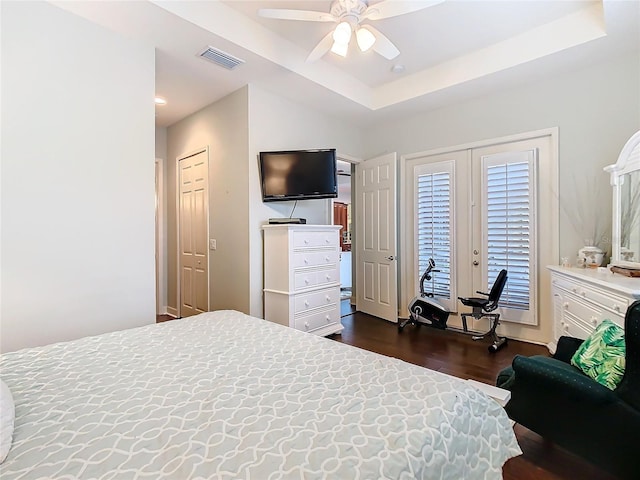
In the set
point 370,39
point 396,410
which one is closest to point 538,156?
point 370,39

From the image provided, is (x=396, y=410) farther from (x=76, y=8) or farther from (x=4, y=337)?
(x=76, y=8)

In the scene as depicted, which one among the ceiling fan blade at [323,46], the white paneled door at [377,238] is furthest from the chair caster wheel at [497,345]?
the ceiling fan blade at [323,46]

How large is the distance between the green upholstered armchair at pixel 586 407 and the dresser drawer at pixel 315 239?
2.13 metres

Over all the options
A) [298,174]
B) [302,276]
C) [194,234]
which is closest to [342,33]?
[298,174]

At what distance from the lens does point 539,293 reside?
3400 mm

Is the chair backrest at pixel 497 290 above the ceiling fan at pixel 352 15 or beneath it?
beneath

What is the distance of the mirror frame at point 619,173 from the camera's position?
8.33ft

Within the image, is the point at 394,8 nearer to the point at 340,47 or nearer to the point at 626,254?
the point at 340,47

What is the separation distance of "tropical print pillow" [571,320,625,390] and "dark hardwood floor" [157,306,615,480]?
54 centimetres

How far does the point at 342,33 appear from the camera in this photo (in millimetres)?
2387

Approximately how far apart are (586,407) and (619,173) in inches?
92.8

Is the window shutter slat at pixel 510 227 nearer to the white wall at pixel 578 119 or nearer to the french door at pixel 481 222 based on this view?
the french door at pixel 481 222

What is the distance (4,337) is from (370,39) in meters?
3.24

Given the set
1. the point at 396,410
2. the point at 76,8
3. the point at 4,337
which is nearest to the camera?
the point at 396,410
